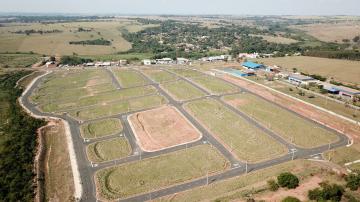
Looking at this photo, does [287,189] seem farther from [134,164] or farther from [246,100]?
[246,100]

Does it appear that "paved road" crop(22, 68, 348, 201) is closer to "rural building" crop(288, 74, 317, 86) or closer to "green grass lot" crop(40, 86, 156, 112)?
"green grass lot" crop(40, 86, 156, 112)

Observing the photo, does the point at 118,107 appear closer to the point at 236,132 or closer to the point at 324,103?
the point at 236,132

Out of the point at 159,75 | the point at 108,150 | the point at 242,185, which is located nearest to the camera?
the point at 242,185

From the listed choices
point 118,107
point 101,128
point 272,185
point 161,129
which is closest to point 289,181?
point 272,185

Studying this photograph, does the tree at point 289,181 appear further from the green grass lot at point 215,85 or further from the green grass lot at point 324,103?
the green grass lot at point 215,85

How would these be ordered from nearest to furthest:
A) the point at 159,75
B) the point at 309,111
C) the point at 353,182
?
the point at 353,182 → the point at 309,111 → the point at 159,75

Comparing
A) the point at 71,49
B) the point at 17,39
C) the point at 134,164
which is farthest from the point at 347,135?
the point at 17,39
